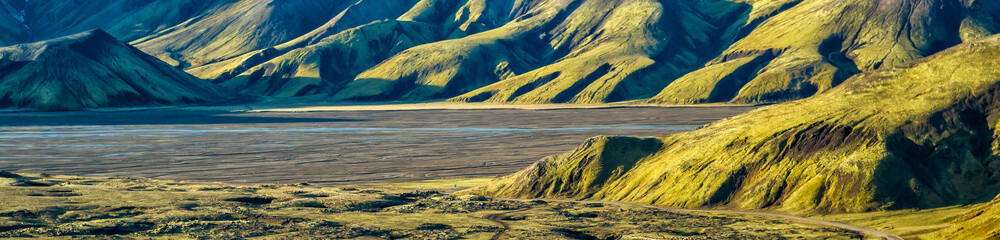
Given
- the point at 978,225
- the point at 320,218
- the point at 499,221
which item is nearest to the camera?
the point at 978,225

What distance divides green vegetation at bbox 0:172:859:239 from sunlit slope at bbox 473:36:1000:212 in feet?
17.0

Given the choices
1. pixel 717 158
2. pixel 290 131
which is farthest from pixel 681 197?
pixel 290 131

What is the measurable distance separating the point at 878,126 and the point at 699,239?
743 inches

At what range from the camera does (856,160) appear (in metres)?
49.0

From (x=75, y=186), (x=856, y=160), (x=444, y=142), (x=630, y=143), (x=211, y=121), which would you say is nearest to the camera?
(x=856, y=160)

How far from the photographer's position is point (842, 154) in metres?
50.2

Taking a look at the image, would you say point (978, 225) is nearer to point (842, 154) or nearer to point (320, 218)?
point (842, 154)

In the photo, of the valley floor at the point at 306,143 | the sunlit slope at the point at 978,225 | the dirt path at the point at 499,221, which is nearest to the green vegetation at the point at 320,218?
the dirt path at the point at 499,221

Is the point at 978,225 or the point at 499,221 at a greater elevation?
the point at 978,225

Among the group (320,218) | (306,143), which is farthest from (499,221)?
(306,143)

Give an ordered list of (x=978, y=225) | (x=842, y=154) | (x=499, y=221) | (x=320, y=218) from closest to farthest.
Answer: (x=978, y=225), (x=320, y=218), (x=499, y=221), (x=842, y=154)

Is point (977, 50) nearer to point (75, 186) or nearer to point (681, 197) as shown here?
point (681, 197)

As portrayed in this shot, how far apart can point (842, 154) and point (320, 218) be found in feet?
102

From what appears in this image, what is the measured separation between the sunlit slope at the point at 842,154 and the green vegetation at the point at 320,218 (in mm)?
5169
